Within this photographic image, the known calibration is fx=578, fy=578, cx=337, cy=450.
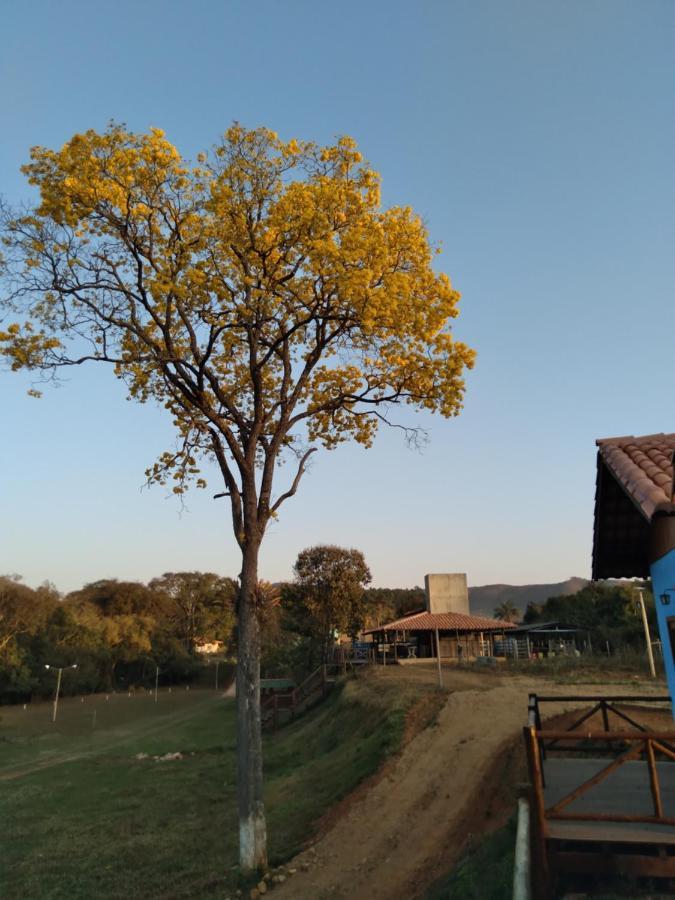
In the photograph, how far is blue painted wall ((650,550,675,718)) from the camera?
830 cm

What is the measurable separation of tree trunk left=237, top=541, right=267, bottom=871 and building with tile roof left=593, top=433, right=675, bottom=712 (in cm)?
671

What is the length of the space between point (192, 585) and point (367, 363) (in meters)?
82.6

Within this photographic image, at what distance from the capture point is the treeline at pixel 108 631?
5822 cm

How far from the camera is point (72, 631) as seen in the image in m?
64.4

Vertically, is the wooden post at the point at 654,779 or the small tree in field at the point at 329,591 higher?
the small tree in field at the point at 329,591

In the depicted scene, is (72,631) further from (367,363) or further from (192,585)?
(367,363)

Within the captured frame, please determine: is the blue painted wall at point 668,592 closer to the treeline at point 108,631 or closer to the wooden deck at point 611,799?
the wooden deck at point 611,799

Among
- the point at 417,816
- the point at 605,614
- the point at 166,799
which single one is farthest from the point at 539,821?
the point at 605,614

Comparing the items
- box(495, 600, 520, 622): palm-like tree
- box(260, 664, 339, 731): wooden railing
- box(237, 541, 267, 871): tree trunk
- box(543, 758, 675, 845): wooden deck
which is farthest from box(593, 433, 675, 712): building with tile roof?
box(495, 600, 520, 622): palm-like tree

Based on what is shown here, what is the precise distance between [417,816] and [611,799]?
4.80 metres

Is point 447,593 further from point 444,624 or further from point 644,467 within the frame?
point 644,467

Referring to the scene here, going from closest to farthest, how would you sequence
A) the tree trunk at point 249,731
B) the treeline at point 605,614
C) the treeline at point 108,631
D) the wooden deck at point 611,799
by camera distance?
1. the wooden deck at point 611,799
2. the tree trunk at point 249,731
3. the treeline at point 605,614
4. the treeline at point 108,631

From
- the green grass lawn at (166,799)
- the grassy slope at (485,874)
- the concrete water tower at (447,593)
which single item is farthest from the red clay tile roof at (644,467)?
the concrete water tower at (447,593)

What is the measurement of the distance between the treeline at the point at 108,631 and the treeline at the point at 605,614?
3273 cm
